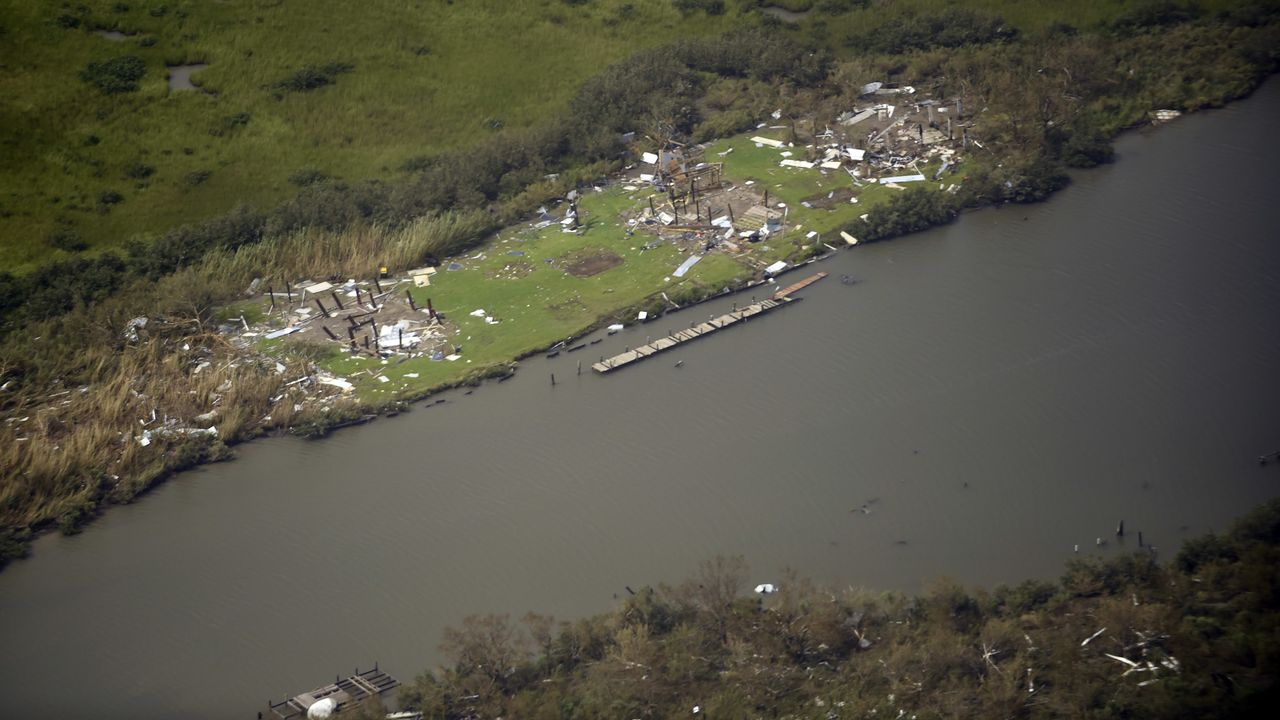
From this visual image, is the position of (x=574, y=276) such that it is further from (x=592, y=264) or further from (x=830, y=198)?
(x=830, y=198)

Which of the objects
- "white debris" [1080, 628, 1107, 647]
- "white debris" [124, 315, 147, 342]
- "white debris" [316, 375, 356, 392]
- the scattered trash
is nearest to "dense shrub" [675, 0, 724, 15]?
the scattered trash

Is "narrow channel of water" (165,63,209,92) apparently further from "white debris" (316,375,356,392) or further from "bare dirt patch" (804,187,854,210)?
"bare dirt patch" (804,187,854,210)

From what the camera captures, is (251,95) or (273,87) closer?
(251,95)

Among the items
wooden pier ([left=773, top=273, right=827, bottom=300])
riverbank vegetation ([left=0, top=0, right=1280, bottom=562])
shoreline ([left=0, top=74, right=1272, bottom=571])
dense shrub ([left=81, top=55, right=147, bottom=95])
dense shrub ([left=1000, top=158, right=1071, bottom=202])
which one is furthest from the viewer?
dense shrub ([left=81, top=55, right=147, bottom=95])

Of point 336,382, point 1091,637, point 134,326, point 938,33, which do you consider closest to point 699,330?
point 336,382

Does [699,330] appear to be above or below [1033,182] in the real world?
below

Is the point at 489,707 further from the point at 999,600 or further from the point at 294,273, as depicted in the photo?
the point at 294,273
